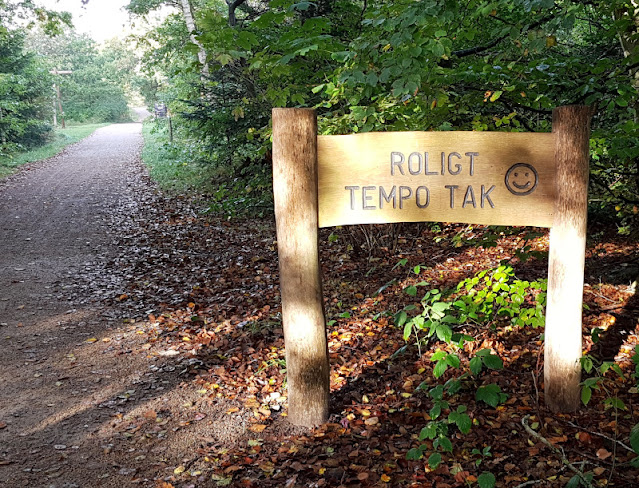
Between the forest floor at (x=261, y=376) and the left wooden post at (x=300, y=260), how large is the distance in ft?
0.91

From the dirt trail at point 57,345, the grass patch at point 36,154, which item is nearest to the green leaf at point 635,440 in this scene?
the dirt trail at point 57,345

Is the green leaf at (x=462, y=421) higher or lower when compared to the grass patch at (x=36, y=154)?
lower

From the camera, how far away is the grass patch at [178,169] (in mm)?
12969

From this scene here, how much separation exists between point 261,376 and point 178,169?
12390 millimetres

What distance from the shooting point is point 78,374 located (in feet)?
13.8

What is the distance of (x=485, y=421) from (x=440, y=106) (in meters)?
2.54

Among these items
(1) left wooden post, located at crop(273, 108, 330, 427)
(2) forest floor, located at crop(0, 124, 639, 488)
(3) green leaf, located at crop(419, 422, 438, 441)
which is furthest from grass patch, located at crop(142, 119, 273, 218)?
(3) green leaf, located at crop(419, 422, 438, 441)

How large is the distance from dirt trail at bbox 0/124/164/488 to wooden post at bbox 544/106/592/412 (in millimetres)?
2684

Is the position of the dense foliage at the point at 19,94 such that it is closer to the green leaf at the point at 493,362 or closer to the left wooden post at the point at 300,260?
the left wooden post at the point at 300,260

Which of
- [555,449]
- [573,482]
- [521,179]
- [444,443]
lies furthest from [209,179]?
[573,482]

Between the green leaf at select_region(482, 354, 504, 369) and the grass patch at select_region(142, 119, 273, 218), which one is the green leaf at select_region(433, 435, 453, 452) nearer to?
the green leaf at select_region(482, 354, 504, 369)

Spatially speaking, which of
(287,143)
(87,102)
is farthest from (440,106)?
(87,102)

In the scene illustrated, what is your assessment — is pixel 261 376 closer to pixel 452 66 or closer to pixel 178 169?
pixel 452 66

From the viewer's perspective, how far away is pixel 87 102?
42.9m
